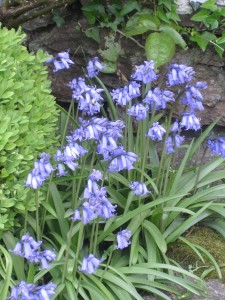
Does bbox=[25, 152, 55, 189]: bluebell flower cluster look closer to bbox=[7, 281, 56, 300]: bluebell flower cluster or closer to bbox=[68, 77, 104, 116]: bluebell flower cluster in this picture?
bbox=[7, 281, 56, 300]: bluebell flower cluster

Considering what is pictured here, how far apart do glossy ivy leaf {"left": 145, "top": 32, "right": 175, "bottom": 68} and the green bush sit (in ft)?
2.49

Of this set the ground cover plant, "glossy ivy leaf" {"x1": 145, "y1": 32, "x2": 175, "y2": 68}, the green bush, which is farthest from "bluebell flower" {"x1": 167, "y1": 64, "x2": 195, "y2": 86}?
the green bush

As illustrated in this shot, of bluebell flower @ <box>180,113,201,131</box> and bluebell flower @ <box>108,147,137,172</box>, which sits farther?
bluebell flower @ <box>180,113,201,131</box>

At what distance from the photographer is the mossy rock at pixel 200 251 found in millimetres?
3926

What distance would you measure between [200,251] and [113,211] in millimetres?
957

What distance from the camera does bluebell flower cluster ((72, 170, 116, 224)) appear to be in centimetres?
293

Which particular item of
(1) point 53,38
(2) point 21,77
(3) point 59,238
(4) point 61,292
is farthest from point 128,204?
(1) point 53,38

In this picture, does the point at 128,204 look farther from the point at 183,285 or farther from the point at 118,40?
the point at 118,40

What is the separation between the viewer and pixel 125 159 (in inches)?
125

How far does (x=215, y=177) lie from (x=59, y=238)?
1.17 metres

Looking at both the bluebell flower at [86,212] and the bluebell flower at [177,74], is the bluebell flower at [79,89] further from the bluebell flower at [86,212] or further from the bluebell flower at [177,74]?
the bluebell flower at [86,212]

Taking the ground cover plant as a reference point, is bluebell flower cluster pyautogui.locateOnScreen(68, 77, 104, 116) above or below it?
above

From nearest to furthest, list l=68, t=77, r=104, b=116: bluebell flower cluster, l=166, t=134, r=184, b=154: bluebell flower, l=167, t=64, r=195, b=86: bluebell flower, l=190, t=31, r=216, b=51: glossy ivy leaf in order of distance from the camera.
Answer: l=68, t=77, r=104, b=116: bluebell flower cluster → l=167, t=64, r=195, b=86: bluebell flower → l=166, t=134, r=184, b=154: bluebell flower → l=190, t=31, r=216, b=51: glossy ivy leaf

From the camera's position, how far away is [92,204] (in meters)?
2.98
